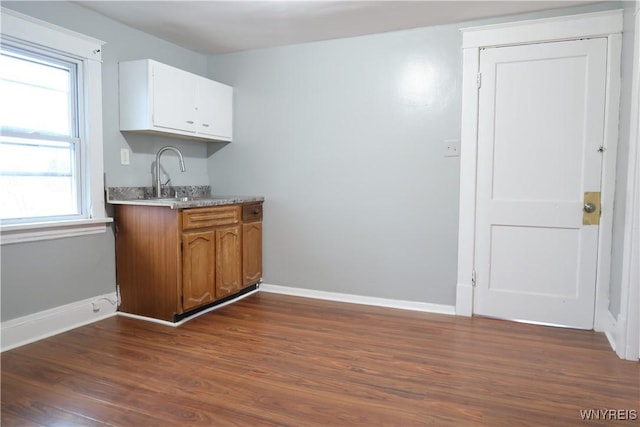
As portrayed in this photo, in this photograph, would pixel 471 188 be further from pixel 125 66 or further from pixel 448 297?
pixel 125 66

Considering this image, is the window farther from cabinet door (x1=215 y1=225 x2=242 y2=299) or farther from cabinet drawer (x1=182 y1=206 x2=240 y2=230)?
cabinet door (x1=215 y1=225 x2=242 y2=299)

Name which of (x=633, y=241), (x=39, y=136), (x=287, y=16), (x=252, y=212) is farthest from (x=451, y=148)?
(x=39, y=136)

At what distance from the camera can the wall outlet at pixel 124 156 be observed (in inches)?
127

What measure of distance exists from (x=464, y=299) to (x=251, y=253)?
1.84 m

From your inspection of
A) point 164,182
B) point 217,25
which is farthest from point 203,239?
point 217,25

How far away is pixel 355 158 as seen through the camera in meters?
3.52

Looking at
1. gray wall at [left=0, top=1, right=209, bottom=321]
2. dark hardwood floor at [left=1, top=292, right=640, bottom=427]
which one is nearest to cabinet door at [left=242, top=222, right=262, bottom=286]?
dark hardwood floor at [left=1, top=292, right=640, bottom=427]

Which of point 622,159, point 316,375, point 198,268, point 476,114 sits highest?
point 476,114

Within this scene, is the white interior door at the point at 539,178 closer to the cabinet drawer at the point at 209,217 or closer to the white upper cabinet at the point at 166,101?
the cabinet drawer at the point at 209,217

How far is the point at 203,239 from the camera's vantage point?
3162mm

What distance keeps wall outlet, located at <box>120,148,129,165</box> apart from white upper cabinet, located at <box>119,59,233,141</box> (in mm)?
172

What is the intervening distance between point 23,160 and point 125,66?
1.02m

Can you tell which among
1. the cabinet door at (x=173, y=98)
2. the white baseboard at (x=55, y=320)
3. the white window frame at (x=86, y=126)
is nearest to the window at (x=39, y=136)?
the white window frame at (x=86, y=126)

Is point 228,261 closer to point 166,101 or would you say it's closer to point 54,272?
A: point 54,272
